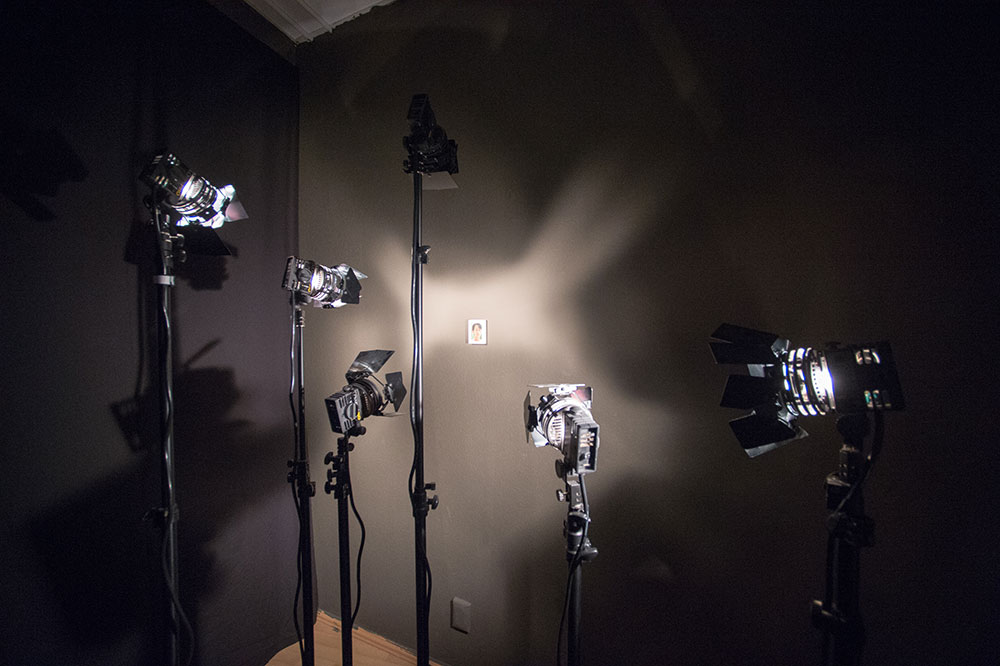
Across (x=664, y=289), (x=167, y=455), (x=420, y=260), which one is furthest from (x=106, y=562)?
(x=664, y=289)

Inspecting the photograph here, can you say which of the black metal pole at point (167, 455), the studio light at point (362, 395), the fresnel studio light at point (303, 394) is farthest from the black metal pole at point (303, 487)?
the black metal pole at point (167, 455)

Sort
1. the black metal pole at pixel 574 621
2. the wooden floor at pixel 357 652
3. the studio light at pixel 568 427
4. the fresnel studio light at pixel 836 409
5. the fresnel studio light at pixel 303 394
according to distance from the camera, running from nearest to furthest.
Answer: the fresnel studio light at pixel 836 409 < the studio light at pixel 568 427 < the black metal pole at pixel 574 621 < the fresnel studio light at pixel 303 394 < the wooden floor at pixel 357 652

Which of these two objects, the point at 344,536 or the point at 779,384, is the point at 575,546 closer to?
the point at 779,384

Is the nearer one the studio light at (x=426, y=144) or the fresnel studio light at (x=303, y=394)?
the studio light at (x=426, y=144)

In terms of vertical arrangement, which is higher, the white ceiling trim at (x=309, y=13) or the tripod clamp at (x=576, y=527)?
the white ceiling trim at (x=309, y=13)

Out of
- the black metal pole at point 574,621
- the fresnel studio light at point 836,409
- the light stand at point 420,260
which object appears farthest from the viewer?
the light stand at point 420,260

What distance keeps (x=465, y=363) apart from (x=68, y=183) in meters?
1.32

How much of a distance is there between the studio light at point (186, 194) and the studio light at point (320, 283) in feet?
0.76

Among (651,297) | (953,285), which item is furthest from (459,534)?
(953,285)

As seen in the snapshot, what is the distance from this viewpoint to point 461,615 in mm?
1585

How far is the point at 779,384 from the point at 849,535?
305mm

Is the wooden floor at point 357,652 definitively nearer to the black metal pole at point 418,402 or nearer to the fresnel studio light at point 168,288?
the black metal pole at point 418,402

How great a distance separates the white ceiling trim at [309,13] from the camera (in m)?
1.71

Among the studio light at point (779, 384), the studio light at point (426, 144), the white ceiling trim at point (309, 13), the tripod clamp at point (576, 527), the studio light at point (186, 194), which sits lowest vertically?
the tripod clamp at point (576, 527)
